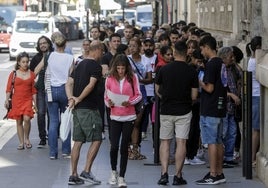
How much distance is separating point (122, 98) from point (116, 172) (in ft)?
3.16

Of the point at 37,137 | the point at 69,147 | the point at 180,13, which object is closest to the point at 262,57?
the point at 69,147

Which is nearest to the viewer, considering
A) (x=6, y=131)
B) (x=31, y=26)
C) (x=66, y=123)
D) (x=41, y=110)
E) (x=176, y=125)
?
(x=176, y=125)

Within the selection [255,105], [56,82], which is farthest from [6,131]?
[255,105]

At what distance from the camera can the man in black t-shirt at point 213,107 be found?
37.0ft

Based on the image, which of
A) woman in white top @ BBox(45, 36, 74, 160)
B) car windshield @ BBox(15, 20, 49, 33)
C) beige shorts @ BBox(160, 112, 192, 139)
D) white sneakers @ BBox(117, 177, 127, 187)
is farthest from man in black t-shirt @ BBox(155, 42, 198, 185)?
car windshield @ BBox(15, 20, 49, 33)

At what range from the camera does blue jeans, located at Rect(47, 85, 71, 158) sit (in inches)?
542

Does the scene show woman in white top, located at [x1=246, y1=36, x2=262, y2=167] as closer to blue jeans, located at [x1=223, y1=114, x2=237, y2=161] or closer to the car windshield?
blue jeans, located at [x1=223, y1=114, x2=237, y2=161]

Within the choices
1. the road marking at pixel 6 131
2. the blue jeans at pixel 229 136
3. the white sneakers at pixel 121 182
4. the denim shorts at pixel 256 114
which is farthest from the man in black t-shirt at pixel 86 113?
the road marking at pixel 6 131

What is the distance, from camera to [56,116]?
45.7 ft

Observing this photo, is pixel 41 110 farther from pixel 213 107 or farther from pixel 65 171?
pixel 213 107

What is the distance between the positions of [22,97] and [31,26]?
30162 millimetres

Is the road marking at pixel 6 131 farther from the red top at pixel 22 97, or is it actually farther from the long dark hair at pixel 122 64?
the long dark hair at pixel 122 64

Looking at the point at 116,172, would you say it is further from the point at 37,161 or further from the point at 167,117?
the point at 37,161

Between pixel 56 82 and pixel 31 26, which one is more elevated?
pixel 56 82
